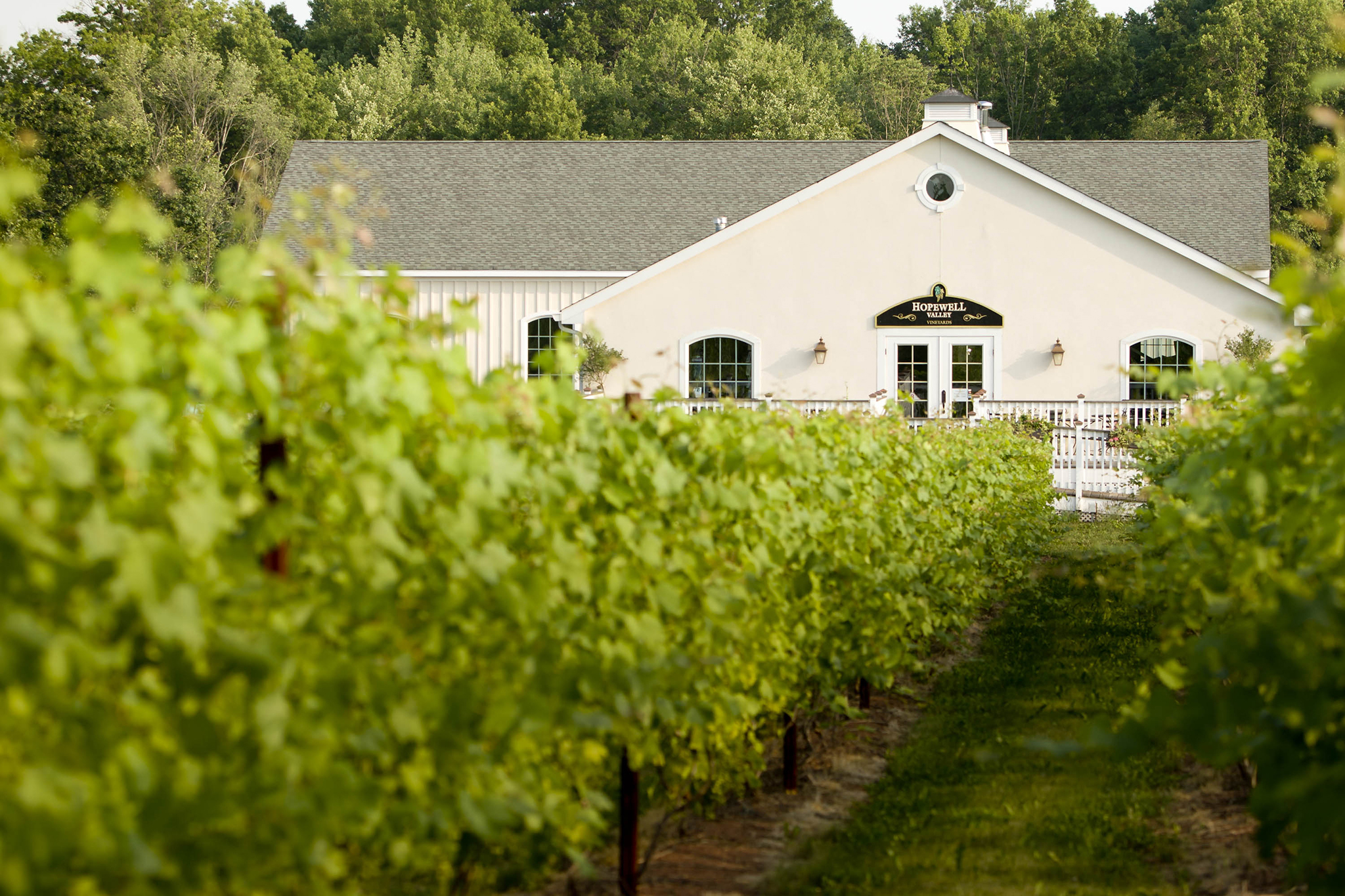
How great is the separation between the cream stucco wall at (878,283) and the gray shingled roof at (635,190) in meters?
2.63

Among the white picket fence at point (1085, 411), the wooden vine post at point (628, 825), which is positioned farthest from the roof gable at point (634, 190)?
the wooden vine post at point (628, 825)

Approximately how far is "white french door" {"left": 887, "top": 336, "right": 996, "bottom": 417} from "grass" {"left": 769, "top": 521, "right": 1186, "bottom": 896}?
13.2 meters

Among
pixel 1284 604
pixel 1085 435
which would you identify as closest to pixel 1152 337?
pixel 1085 435

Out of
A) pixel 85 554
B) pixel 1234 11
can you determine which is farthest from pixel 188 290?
pixel 1234 11

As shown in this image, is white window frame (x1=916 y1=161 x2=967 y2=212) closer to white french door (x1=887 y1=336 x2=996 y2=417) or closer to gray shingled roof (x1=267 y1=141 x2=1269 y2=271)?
white french door (x1=887 y1=336 x2=996 y2=417)

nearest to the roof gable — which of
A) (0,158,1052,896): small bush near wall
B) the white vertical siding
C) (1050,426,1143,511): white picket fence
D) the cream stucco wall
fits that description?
the white vertical siding

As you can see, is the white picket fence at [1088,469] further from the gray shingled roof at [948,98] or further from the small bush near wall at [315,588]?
the small bush near wall at [315,588]

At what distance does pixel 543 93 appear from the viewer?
43344mm

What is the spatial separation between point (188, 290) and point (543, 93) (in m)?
42.9

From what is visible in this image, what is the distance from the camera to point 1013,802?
5.34 metres

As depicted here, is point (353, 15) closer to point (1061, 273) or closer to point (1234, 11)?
point (1234, 11)

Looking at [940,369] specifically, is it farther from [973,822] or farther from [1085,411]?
[973,822]

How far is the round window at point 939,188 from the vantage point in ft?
70.4

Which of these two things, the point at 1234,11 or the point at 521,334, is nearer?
the point at 521,334
